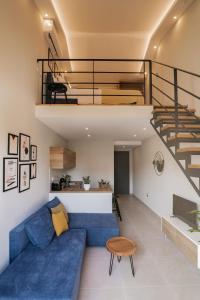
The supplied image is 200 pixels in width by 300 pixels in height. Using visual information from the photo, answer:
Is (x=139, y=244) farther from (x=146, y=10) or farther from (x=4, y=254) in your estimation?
(x=146, y=10)

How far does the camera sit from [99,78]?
27.5 feet

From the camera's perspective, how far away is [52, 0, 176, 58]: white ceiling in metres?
4.47

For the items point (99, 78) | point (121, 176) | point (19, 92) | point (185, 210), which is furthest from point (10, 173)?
point (121, 176)

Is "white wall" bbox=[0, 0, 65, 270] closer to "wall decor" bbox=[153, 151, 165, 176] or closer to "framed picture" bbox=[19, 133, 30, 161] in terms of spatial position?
"framed picture" bbox=[19, 133, 30, 161]

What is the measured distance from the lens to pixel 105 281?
2.77 meters

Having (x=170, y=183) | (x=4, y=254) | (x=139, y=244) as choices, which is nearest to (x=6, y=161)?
(x=4, y=254)

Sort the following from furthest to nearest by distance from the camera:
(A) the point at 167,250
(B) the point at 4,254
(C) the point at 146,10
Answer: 1. (C) the point at 146,10
2. (A) the point at 167,250
3. (B) the point at 4,254

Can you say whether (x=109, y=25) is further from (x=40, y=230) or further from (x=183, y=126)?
(x=40, y=230)

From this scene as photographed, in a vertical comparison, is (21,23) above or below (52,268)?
above

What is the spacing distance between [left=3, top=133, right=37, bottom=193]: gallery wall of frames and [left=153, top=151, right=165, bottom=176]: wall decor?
3.40 metres

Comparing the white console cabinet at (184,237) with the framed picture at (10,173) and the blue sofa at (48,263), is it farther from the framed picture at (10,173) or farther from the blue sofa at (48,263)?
the framed picture at (10,173)

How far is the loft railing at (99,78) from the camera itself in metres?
4.66

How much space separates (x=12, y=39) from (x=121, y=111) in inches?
81.5

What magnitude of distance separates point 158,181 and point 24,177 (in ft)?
12.9
